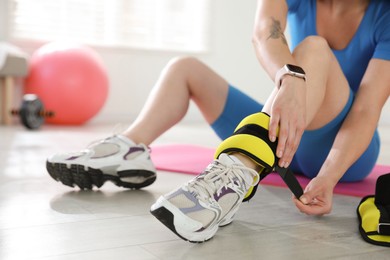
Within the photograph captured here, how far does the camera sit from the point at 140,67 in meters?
4.38

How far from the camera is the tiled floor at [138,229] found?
908mm

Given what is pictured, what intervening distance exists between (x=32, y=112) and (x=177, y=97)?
204 centimetres

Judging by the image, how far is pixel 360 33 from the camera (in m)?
1.45

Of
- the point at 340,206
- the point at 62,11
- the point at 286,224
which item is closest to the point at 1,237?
the point at 286,224

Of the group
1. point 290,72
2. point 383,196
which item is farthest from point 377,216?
point 290,72

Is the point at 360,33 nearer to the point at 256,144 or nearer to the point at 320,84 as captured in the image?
the point at 320,84

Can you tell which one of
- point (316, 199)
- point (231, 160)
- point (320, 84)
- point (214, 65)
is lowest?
point (214, 65)

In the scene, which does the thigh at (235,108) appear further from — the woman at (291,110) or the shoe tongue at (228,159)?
the shoe tongue at (228,159)

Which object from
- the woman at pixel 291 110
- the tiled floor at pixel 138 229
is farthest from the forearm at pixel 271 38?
the tiled floor at pixel 138 229

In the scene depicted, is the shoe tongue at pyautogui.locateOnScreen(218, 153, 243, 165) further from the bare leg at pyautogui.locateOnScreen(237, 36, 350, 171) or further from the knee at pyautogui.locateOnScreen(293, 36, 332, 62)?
the knee at pyautogui.locateOnScreen(293, 36, 332, 62)

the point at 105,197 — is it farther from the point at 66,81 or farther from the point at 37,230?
the point at 66,81

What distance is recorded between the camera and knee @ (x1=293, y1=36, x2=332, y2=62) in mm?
1173

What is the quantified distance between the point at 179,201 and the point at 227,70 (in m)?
3.96

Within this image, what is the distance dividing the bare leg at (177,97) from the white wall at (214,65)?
2.72 metres
